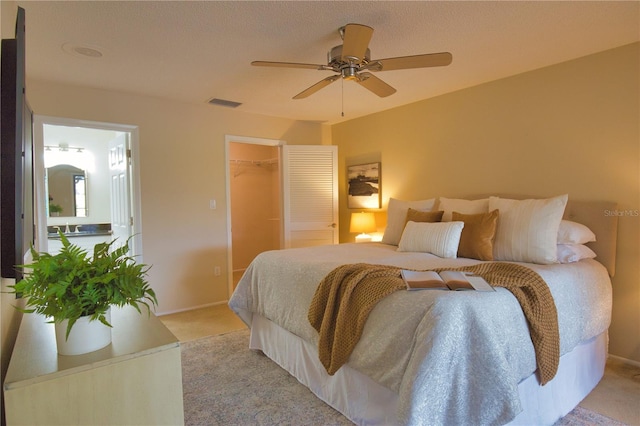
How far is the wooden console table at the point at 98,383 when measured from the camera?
93 centimetres

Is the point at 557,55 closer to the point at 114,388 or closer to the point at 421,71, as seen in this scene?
the point at 421,71

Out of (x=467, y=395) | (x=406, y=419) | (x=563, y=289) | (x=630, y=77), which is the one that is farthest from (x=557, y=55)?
(x=406, y=419)

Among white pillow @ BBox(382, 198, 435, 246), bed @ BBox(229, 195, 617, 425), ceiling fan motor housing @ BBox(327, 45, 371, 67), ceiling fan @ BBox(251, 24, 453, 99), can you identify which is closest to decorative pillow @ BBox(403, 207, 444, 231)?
bed @ BBox(229, 195, 617, 425)

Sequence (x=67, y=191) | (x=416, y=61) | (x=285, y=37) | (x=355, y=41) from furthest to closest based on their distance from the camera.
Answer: (x=67, y=191), (x=285, y=37), (x=416, y=61), (x=355, y=41)

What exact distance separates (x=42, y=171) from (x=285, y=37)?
249 centimetres

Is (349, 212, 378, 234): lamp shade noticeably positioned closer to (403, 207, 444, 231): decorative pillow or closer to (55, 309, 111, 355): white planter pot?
(403, 207, 444, 231): decorative pillow

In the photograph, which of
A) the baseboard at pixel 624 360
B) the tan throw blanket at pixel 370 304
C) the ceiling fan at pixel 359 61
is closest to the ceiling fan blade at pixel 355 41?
the ceiling fan at pixel 359 61

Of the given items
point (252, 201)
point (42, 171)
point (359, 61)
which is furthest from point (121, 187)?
point (359, 61)

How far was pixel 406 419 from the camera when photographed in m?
1.36

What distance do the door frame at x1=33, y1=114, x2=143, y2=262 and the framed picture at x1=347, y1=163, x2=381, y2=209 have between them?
2.60 meters

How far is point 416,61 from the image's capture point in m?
2.15

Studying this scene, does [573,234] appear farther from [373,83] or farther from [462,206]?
[373,83]

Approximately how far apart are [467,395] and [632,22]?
2.47m

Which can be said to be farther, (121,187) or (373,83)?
(121,187)
